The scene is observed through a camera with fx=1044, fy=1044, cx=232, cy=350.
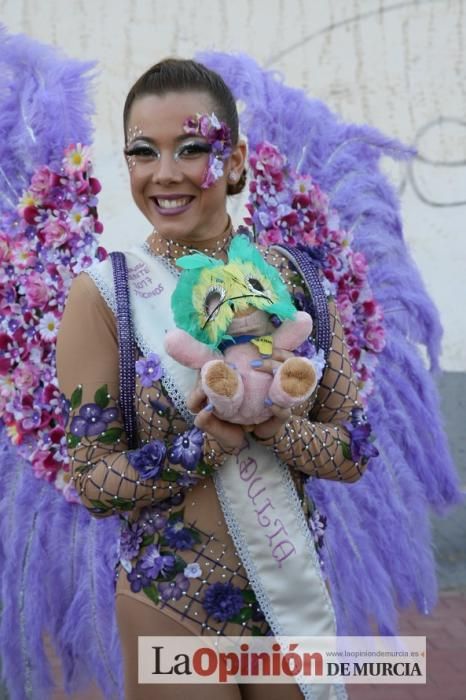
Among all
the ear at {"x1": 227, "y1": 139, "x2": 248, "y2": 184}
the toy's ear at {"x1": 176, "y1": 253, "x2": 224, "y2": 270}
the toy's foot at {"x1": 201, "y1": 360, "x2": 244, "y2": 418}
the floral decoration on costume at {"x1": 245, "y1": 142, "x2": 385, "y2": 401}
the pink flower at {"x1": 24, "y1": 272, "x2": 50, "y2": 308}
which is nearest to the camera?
the toy's foot at {"x1": 201, "y1": 360, "x2": 244, "y2": 418}

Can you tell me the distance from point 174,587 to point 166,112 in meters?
0.76

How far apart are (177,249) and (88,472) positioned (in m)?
0.41

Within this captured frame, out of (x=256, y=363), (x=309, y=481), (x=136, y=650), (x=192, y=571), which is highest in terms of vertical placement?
(x=256, y=363)

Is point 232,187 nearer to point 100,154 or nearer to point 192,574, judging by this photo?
point 192,574

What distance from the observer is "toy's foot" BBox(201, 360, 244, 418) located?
4.75 ft

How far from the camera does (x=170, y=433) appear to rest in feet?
5.34

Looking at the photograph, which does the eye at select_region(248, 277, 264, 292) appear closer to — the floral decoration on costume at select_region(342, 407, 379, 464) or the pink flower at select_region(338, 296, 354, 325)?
the floral decoration on costume at select_region(342, 407, 379, 464)

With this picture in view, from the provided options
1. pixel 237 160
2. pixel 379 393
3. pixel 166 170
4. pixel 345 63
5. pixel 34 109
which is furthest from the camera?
pixel 345 63

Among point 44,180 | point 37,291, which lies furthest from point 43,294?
point 44,180

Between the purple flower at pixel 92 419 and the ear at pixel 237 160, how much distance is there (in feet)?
1.55

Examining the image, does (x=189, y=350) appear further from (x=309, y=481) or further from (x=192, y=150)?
(x=309, y=481)

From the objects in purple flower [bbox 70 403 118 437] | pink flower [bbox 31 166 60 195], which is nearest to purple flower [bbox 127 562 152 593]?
purple flower [bbox 70 403 118 437]

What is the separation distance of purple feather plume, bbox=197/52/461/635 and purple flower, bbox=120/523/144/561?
2.69ft

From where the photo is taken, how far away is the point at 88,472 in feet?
5.23
